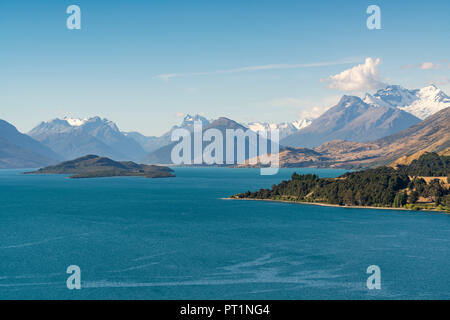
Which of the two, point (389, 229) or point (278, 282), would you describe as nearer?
point (278, 282)

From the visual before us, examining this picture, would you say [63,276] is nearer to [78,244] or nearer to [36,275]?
[36,275]

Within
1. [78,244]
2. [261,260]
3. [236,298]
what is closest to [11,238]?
[78,244]

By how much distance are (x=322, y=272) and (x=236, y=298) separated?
25.0m

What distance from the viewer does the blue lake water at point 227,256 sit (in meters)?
88.3

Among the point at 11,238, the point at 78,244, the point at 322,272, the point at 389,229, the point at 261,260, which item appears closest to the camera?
the point at 322,272

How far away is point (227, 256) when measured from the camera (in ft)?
378

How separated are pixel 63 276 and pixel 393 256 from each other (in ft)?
250

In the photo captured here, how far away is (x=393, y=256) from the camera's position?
116 metres

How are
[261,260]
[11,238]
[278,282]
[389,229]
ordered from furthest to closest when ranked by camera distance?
1. [389,229]
2. [11,238]
3. [261,260]
4. [278,282]

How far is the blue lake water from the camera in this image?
8831 centimetres
